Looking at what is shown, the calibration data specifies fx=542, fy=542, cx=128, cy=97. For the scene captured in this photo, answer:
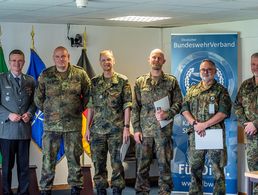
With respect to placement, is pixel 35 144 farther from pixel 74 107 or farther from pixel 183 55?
pixel 183 55

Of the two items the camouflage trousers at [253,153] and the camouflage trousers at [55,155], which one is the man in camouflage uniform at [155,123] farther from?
the camouflage trousers at [253,153]

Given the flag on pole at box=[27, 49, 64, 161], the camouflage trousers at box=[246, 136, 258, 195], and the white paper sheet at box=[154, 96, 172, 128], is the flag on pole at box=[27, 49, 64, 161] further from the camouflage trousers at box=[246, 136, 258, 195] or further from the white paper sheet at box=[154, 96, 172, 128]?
the camouflage trousers at box=[246, 136, 258, 195]

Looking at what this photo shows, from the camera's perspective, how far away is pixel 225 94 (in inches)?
238

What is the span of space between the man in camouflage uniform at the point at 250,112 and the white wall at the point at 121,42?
959 mm

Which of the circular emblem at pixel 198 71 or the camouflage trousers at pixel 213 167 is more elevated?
the circular emblem at pixel 198 71

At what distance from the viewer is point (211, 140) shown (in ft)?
19.6

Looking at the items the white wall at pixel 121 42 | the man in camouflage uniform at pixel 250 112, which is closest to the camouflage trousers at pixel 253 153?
the man in camouflage uniform at pixel 250 112

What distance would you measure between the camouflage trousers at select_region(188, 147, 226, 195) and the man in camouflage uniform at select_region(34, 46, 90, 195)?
1280mm

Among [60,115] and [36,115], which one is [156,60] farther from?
[36,115]

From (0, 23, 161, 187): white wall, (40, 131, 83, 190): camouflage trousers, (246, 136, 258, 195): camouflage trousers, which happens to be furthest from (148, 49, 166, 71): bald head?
(0, 23, 161, 187): white wall

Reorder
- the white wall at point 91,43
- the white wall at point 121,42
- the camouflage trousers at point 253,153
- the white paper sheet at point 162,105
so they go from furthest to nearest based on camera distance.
Answer: the white wall at point 91,43 < the white wall at point 121,42 < the white paper sheet at point 162,105 < the camouflage trousers at point 253,153

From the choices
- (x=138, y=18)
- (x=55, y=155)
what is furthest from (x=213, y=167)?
(x=138, y=18)

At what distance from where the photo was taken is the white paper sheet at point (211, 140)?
19.6ft

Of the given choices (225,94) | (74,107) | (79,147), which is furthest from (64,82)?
(225,94)
